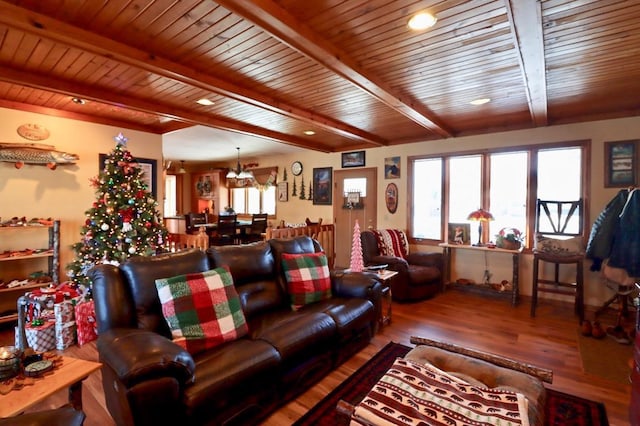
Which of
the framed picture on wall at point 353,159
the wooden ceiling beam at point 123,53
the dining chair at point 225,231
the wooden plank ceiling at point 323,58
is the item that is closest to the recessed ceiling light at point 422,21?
the wooden plank ceiling at point 323,58

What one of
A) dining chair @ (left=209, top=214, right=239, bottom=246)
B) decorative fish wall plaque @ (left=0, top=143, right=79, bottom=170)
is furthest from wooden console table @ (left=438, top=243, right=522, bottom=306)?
decorative fish wall plaque @ (left=0, top=143, right=79, bottom=170)

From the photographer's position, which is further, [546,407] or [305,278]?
[305,278]

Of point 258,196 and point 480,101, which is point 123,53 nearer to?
point 480,101

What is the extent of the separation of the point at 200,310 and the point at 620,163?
4.84 m

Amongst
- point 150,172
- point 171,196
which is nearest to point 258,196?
point 171,196

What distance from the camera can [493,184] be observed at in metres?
4.67

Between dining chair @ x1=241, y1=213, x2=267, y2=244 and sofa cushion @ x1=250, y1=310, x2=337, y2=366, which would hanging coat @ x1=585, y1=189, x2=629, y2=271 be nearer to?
sofa cushion @ x1=250, y1=310, x2=337, y2=366

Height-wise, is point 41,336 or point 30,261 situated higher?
point 30,261

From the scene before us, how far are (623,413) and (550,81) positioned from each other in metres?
2.64

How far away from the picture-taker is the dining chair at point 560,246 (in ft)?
12.0

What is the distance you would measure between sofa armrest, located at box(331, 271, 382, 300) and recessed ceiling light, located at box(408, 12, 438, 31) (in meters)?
2.02

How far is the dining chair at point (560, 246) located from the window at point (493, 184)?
174 millimetres

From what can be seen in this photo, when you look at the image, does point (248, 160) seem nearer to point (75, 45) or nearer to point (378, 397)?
point (75, 45)

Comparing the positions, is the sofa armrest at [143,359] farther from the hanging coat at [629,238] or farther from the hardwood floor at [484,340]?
the hanging coat at [629,238]
